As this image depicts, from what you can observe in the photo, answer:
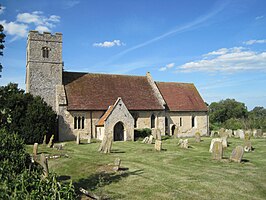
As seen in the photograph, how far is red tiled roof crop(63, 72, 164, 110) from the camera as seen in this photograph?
103 ft

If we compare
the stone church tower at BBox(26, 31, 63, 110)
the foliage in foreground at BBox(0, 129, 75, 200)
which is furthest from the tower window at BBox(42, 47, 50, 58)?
the foliage in foreground at BBox(0, 129, 75, 200)

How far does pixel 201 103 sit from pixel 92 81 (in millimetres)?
16279

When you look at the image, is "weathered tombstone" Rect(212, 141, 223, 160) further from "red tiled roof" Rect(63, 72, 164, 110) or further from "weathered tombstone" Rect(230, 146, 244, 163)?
"red tiled roof" Rect(63, 72, 164, 110)

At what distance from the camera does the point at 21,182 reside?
19.4 ft

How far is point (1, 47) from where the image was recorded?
8305 mm

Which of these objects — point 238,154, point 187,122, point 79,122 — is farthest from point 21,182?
point 187,122

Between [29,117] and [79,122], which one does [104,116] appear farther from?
[29,117]

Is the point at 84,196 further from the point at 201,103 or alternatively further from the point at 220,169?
the point at 201,103

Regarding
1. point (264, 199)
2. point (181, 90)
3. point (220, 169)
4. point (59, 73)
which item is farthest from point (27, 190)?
point (181, 90)

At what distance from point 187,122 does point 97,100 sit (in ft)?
43.9

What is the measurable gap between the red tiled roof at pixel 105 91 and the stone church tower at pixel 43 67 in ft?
5.27

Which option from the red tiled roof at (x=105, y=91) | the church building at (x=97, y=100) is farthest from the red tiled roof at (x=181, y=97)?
the red tiled roof at (x=105, y=91)

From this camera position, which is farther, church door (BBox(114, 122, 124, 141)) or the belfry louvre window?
church door (BBox(114, 122, 124, 141))

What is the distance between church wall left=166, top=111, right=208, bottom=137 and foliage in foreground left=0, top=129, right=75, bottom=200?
2908cm
